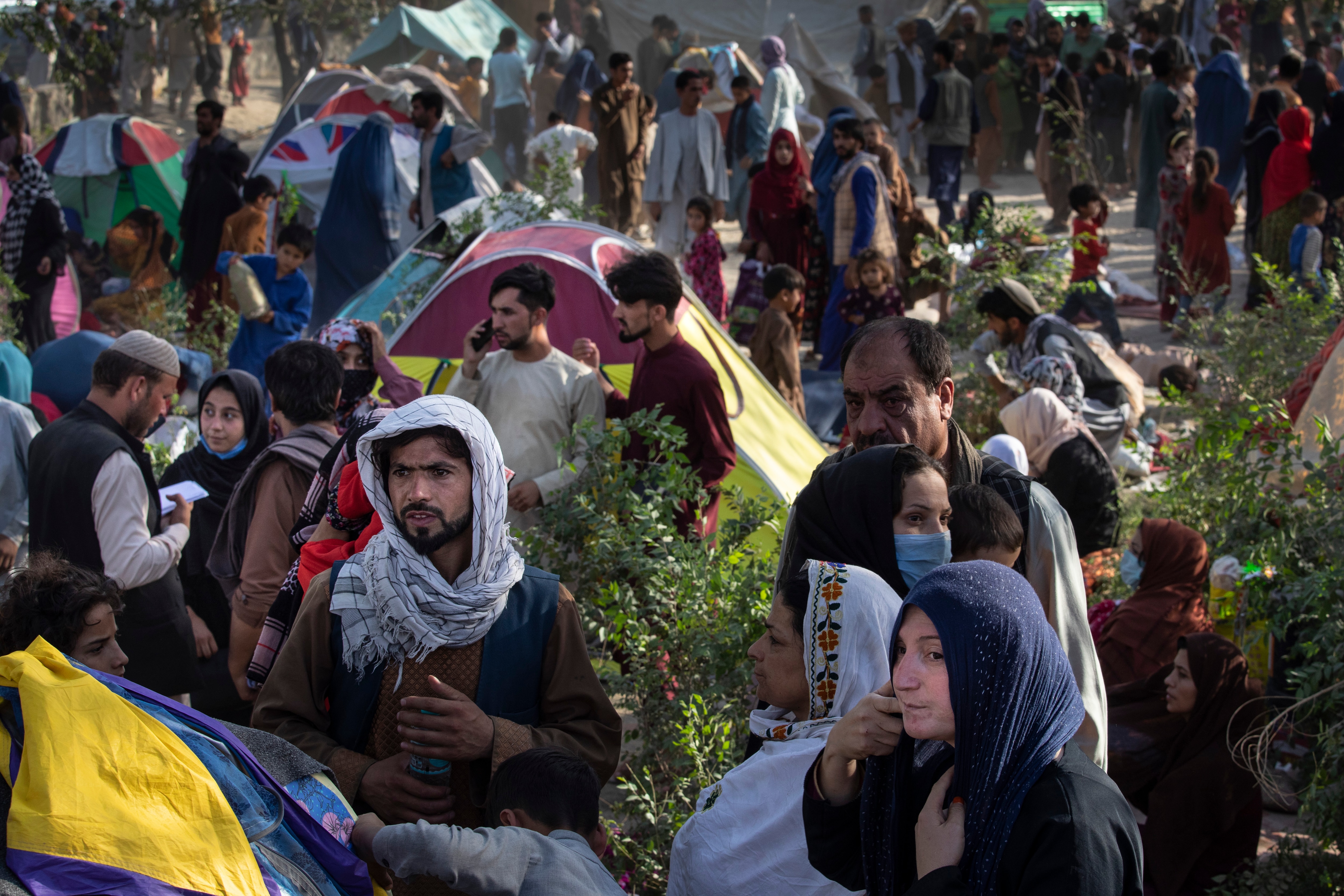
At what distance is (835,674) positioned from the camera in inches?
76.6

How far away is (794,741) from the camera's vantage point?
1.93 meters

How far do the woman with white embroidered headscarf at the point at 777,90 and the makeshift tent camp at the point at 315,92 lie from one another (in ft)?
13.1

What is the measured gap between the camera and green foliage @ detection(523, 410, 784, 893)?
2779 millimetres

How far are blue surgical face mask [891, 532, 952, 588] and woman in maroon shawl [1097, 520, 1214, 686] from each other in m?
2.20

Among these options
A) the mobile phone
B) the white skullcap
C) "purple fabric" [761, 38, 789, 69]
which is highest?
"purple fabric" [761, 38, 789, 69]

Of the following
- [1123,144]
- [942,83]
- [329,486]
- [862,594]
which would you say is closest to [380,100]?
[942,83]

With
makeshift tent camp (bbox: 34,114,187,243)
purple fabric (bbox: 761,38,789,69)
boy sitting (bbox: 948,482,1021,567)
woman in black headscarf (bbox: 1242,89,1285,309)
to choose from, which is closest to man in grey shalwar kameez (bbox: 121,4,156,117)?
makeshift tent camp (bbox: 34,114,187,243)

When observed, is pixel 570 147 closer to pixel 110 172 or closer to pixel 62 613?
pixel 110 172

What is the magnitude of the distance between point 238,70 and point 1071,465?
18.5 m

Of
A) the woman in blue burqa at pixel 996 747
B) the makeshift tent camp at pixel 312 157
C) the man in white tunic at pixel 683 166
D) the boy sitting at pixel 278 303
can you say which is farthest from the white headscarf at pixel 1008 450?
the makeshift tent camp at pixel 312 157

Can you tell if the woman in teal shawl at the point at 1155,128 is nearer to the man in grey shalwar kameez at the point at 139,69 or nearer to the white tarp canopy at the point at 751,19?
the white tarp canopy at the point at 751,19

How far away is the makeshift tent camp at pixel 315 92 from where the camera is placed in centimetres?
1211

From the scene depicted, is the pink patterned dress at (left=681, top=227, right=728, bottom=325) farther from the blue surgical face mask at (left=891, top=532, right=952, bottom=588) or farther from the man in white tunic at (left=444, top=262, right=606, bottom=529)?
the blue surgical face mask at (left=891, top=532, right=952, bottom=588)

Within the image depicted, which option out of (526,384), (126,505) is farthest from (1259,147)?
(126,505)
